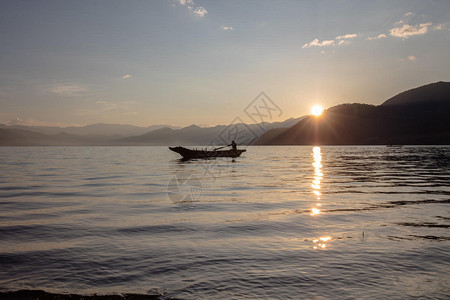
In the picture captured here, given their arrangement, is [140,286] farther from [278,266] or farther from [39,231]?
[39,231]

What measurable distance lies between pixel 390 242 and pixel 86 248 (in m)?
10.5

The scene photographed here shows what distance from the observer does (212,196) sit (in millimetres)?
23734

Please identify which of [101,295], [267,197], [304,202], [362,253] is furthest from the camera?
[267,197]

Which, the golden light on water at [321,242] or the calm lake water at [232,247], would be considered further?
the golden light on water at [321,242]

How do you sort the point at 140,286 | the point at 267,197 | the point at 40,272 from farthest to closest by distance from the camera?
the point at 267,197 → the point at 40,272 → the point at 140,286

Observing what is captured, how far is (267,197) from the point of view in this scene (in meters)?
22.6

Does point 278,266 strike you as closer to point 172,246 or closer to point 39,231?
point 172,246

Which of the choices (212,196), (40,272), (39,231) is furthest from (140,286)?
(212,196)

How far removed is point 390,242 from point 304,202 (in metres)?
9.10

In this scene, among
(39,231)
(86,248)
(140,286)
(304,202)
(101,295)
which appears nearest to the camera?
(101,295)

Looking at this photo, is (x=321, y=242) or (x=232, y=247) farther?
(x=321, y=242)

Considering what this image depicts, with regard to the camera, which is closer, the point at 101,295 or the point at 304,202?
the point at 101,295

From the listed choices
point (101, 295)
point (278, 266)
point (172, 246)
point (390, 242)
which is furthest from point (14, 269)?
point (390, 242)

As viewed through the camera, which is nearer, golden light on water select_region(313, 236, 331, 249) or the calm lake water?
the calm lake water
